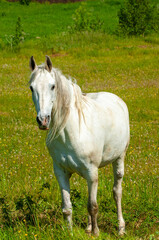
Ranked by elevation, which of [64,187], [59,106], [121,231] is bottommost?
[121,231]

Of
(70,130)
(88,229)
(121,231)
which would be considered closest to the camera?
(70,130)

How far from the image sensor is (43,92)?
4609mm

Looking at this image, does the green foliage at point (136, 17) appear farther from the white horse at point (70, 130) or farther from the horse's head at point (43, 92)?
the horse's head at point (43, 92)

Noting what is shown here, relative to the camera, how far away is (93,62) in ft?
71.1

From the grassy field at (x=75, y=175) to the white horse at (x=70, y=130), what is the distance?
1.83 ft

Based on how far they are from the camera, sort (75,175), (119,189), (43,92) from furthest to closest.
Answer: (75,175) → (119,189) → (43,92)

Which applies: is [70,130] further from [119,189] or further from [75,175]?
[75,175]

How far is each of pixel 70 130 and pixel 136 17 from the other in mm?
22617

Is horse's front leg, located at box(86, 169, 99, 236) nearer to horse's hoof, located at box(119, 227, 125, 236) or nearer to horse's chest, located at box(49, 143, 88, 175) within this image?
horse's chest, located at box(49, 143, 88, 175)

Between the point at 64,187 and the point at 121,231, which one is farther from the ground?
the point at 64,187

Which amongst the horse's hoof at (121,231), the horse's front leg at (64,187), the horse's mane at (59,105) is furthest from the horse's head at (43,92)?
the horse's hoof at (121,231)

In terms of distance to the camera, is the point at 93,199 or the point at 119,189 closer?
the point at 93,199

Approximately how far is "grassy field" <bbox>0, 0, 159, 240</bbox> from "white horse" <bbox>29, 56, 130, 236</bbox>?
22.0 inches

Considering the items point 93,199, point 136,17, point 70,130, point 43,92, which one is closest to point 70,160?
point 70,130
